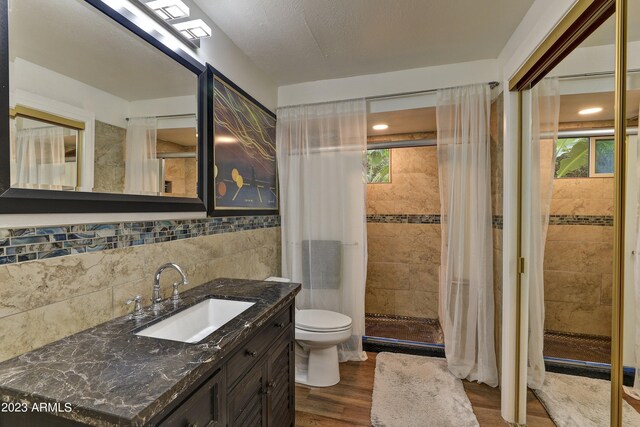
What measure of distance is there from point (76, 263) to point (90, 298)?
146mm

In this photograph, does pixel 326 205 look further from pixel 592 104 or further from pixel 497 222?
pixel 592 104

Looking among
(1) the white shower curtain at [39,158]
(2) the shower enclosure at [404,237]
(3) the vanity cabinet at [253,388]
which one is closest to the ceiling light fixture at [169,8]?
(1) the white shower curtain at [39,158]

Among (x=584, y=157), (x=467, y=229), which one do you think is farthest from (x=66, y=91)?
(x=467, y=229)

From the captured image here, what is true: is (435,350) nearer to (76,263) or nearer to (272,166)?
(272,166)

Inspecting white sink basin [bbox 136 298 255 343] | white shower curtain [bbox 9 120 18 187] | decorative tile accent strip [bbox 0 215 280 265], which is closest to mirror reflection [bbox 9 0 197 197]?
white shower curtain [bbox 9 120 18 187]

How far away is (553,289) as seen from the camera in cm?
168

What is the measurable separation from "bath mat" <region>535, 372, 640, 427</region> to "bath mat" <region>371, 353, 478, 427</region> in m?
0.47

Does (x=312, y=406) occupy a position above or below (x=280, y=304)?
below

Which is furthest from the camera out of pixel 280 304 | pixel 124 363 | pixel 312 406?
pixel 312 406

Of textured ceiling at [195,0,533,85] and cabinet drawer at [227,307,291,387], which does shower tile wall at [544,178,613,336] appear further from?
cabinet drawer at [227,307,291,387]

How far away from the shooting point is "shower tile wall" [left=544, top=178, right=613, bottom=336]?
1.18m

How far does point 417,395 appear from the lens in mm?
2125

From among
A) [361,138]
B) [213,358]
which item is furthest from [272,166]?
[213,358]

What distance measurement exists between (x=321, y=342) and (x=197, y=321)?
1068mm
